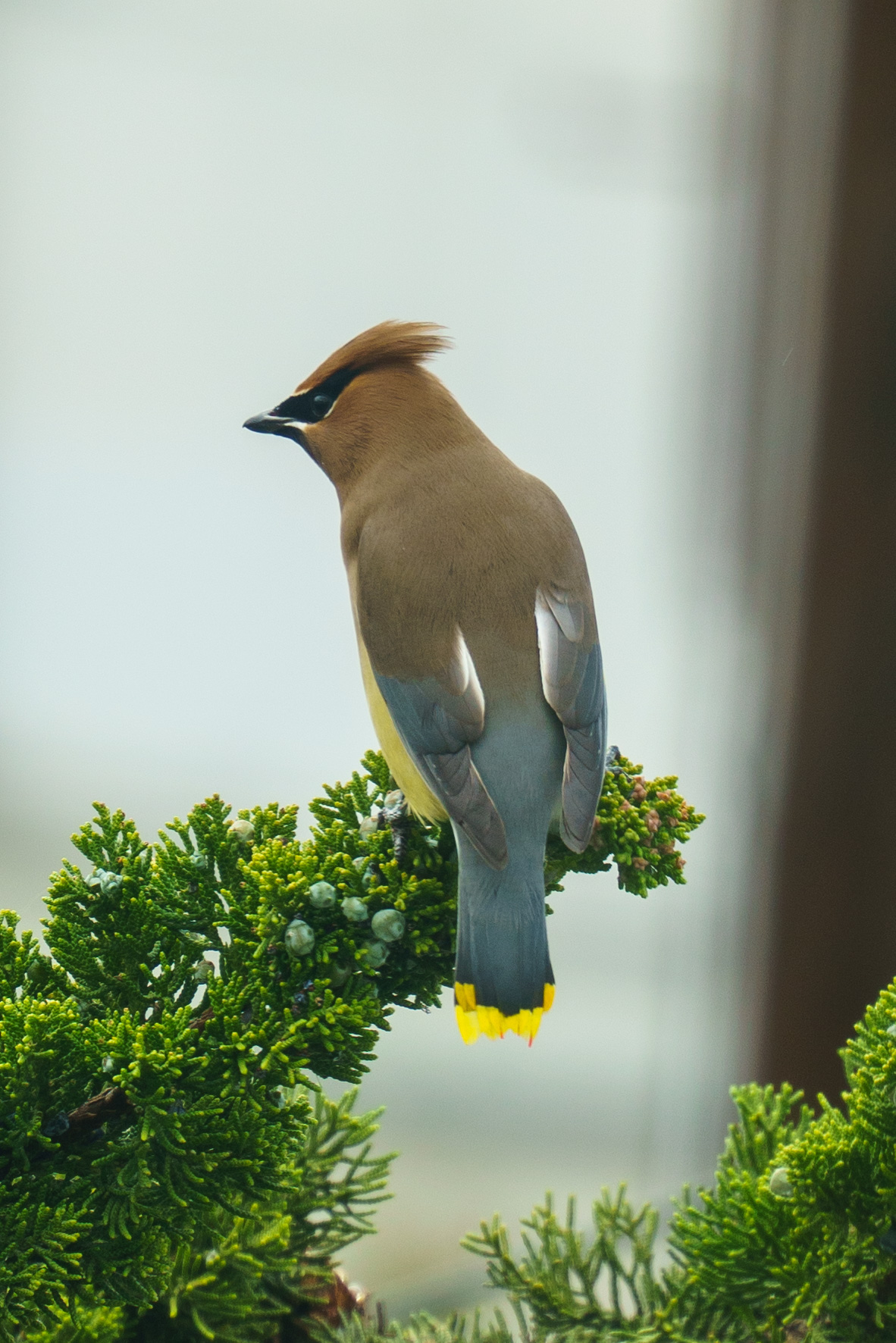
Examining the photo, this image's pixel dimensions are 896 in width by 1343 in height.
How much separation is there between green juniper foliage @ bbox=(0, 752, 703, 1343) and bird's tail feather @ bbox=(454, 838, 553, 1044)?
32mm

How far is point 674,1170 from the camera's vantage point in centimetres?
307

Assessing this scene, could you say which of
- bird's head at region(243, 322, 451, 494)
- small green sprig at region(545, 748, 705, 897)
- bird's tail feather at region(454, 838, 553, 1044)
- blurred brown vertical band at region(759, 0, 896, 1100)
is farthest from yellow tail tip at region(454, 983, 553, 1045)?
blurred brown vertical band at region(759, 0, 896, 1100)

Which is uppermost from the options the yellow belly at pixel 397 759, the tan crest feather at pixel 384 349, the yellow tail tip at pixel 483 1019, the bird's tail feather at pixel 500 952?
the tan crest feather at pixel 384 349

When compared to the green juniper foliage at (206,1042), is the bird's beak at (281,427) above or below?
above

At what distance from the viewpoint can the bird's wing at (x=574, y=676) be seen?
44.5 inches

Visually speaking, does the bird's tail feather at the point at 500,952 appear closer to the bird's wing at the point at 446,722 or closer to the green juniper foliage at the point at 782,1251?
the bird's wing at the point at 446,722

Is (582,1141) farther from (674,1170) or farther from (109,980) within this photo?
(109,980)

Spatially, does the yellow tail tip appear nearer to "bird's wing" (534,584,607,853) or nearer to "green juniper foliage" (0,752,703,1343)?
"green juniper foliage" (0,752,703,1343)

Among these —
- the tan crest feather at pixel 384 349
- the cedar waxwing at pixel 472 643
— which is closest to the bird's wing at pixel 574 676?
the cedar waxwing at pixel 472 643

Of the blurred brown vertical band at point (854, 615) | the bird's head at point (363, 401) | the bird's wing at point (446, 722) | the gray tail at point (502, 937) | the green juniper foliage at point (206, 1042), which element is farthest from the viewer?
the blurred brown vertical band at point (854, 615)

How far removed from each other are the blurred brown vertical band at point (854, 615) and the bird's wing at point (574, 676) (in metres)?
1.11

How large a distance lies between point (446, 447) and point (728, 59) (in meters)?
2.05

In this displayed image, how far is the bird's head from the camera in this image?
149 centimetres

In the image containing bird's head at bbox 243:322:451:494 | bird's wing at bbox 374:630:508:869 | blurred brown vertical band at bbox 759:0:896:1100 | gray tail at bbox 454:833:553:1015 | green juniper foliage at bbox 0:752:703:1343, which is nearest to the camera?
green juniper foliage at bbox 0:752:703:1343
